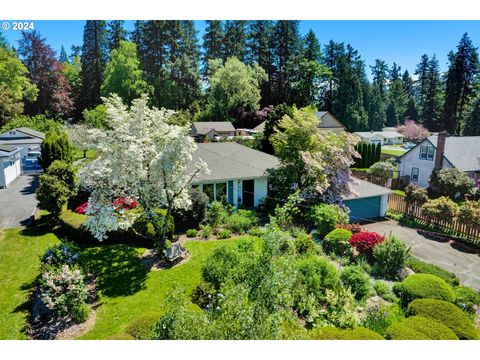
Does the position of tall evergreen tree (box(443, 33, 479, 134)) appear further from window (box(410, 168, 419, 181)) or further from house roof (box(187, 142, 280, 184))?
house roof (box(187, 142, 280, 184))

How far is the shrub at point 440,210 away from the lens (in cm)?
2044

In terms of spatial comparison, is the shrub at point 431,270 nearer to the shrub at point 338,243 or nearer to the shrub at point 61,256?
the shrub at point 338,243

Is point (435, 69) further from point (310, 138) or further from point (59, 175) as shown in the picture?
point (59, 175)

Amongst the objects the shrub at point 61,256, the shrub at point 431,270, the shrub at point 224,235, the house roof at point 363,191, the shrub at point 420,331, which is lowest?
the shrub at point 431,270

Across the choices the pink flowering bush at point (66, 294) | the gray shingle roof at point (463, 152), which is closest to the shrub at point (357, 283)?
the pink flowering bush at point (66, 294)

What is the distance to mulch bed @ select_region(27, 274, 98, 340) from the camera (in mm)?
9961

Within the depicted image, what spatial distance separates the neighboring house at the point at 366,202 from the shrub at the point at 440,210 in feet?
7.51

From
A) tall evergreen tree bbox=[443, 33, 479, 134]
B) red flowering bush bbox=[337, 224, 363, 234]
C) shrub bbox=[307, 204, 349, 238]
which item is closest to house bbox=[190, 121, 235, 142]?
shrub bbox=[307, 204, 349, 238]

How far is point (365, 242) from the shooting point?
15758 millimetres

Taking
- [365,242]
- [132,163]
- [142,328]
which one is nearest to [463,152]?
[365,242]

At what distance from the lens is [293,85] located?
57500mm

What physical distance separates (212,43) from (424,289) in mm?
53971

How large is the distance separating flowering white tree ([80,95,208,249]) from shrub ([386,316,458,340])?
8.62 m

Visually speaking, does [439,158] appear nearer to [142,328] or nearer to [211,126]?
[142,328]
